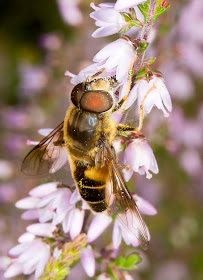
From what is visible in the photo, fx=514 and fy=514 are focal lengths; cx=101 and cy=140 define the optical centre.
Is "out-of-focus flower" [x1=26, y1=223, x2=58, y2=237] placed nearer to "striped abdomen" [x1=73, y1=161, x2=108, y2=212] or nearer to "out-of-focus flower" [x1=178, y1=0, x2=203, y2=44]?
"striped abdomen" [x1=73, y1=161, x2=108, y2=212]

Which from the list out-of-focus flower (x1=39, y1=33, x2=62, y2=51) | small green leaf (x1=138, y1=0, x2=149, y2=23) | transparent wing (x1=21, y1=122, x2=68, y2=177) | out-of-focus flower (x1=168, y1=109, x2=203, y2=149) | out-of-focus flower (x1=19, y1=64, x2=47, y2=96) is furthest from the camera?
out-of-focus flower (x1=19, y1=64, x2=47, y2=96)

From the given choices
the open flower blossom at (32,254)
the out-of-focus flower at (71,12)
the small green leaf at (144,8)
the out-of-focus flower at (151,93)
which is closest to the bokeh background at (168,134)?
the out-of-focus flower at (71,12)

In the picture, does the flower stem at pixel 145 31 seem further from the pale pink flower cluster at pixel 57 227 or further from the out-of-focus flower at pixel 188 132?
the out-of-focus flower at pixel 188 132

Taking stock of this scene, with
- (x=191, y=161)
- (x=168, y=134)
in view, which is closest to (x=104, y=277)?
(x=168, y=134)

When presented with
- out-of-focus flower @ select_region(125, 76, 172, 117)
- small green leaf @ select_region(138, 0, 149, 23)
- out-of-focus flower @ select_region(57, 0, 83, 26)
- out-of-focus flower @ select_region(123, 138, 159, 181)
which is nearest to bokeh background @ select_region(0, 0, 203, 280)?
out-of-focus flower @ select_region(57, 0, 83, 26)

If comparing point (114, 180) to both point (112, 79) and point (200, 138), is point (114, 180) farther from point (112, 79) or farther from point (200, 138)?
point (200, 138)

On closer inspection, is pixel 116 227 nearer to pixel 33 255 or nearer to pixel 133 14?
pixel 33 255

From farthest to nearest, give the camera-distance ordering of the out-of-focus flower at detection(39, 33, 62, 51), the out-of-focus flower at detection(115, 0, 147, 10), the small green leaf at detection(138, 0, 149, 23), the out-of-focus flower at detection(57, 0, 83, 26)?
the out-of-focus flower at detection(39, 33, 62, 51) → the out-of-focus flower at detection(57, 0, 83, 26) → the small green leaf at detection(138, 0, 149, 23) → the out-of-focus flower at detection(115, 0, 147, 10)
